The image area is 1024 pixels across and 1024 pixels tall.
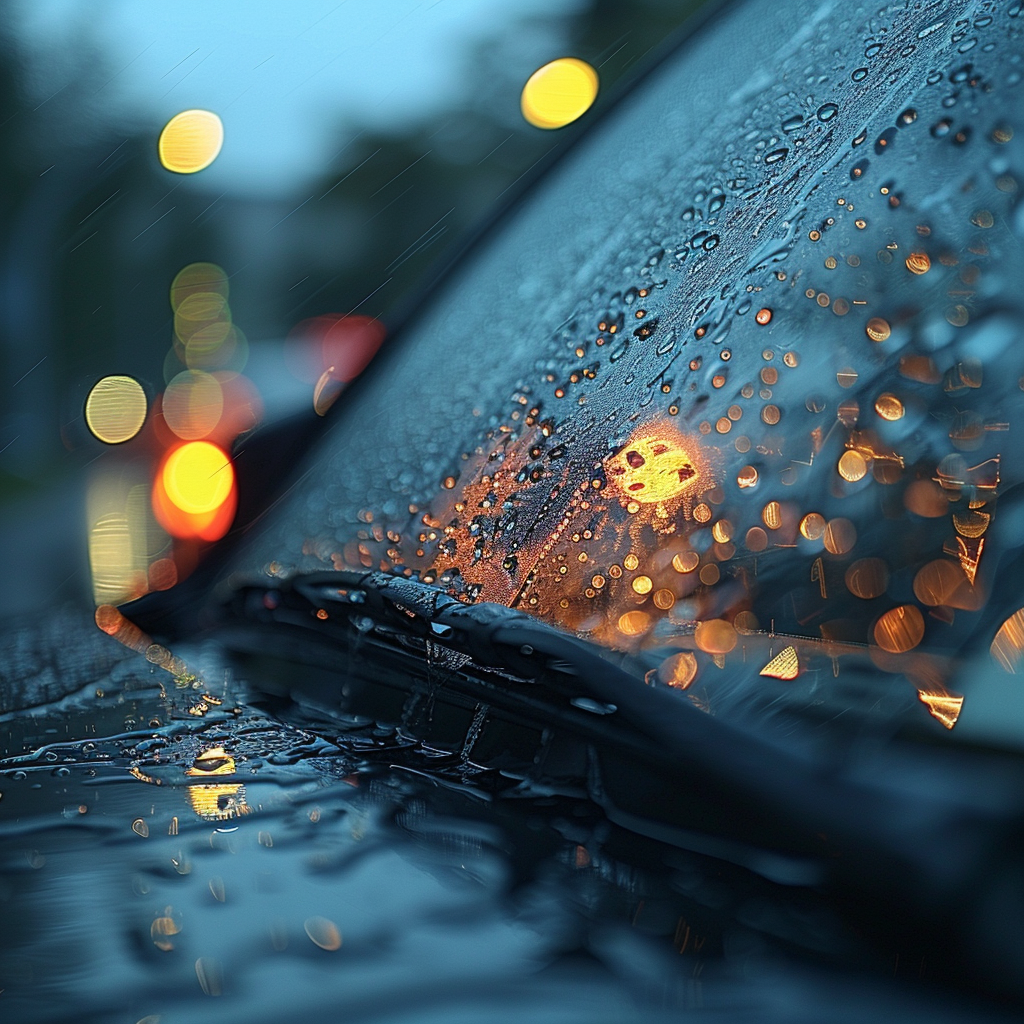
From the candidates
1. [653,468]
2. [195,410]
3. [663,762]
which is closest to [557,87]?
[653,468]

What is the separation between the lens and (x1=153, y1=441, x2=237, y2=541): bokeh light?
2244 millimetres

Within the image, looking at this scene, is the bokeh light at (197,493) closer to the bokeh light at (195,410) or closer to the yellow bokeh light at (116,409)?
the bokeh light at (195,410)

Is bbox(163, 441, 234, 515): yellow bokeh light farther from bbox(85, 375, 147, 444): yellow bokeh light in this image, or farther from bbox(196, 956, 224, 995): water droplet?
bbox(85, 375, 147, 444): yellow bokeh light

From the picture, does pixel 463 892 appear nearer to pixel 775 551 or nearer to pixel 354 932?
pixel 354 932

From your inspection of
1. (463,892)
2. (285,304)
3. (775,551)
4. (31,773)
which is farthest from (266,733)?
(285,304)

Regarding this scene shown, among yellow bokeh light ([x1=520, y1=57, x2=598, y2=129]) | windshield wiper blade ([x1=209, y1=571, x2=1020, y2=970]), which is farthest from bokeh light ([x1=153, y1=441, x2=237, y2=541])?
yellow bokeh light ([x1=520, y1=57, x2=598, y2=129])

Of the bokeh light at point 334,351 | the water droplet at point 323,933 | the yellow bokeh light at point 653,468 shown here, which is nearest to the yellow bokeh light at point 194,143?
the bokeh light at point 334,351

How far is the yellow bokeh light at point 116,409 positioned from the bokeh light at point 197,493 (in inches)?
505

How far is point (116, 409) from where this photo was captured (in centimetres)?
1894

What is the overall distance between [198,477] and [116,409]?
17.6 metres

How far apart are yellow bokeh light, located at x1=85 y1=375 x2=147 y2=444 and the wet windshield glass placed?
14058mm

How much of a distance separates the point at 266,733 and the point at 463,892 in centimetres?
52

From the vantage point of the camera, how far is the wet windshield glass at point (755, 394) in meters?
1.08

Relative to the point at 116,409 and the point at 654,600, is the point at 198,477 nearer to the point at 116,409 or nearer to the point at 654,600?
the point at 654,600
